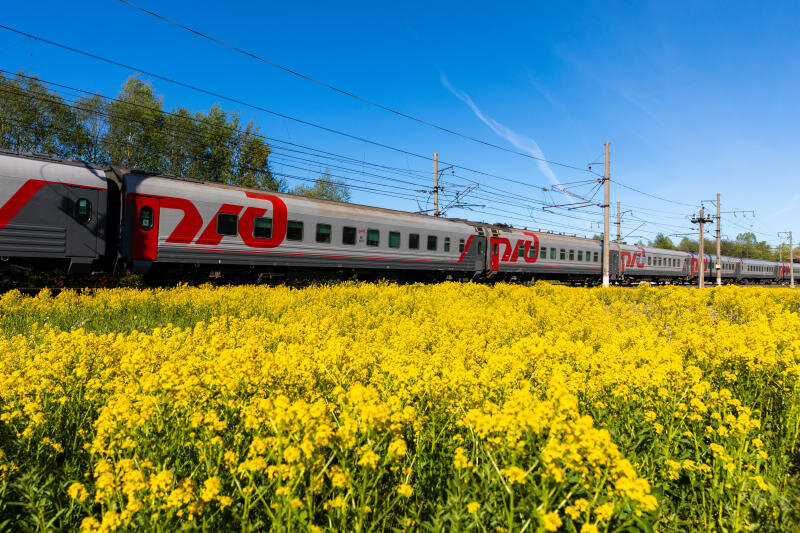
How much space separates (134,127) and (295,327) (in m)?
37.9

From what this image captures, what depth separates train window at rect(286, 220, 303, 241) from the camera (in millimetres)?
14414

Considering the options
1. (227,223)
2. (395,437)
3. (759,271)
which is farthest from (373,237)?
(759,271)

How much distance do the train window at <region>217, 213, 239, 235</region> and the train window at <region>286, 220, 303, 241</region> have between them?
1.84 m

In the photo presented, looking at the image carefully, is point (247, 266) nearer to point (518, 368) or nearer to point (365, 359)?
point (365, 359)

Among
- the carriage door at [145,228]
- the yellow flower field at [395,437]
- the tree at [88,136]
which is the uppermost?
the tree at [88,136]

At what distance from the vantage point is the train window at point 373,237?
1689cm

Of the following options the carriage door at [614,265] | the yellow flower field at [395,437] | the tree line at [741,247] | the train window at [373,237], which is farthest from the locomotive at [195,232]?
the tree line at [741,247]

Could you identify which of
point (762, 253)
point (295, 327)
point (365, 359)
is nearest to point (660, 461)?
point (365, 359)

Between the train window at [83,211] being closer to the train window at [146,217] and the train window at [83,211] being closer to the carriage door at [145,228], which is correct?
the carriage door at [145,228]

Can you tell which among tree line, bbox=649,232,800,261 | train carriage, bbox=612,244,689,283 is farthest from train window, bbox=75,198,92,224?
tree line, bbox=649,232,800,261

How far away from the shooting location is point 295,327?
5301 millimetres

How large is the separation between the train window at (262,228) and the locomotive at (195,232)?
3 cm

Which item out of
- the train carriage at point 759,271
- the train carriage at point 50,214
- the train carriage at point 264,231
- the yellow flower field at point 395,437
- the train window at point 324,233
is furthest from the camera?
the train carriage at point 759,271

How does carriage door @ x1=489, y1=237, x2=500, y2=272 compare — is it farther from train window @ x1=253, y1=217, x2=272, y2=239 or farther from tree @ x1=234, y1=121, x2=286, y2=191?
tree @ x1=234, y1=121, x2=286, y2=191
